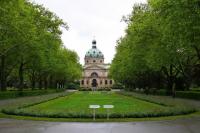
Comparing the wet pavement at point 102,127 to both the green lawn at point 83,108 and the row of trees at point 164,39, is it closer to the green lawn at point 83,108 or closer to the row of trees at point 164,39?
the green lawn at point 83,108

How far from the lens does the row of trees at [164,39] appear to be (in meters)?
31.2

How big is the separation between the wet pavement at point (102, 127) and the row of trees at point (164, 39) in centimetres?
1128

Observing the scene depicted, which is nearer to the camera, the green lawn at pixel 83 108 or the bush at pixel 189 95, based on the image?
the green lawn at pixel 83 108

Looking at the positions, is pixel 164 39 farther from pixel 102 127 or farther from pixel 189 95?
pixel 102 127

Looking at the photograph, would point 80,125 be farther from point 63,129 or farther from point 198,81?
point 198,81

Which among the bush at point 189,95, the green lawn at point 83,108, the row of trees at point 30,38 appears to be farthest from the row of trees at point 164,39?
the row of trees at point 30,38

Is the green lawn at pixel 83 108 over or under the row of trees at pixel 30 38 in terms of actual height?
under

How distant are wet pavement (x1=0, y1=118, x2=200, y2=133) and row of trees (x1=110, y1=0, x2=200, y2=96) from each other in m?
11.3

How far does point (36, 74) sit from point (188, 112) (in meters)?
62.1

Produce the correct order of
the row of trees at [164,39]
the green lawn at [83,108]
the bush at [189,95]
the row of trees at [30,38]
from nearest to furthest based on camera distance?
the green lawn at [83,108], the row of trees at [164,39], the row of trees at [30,38], the bush at [189,95]

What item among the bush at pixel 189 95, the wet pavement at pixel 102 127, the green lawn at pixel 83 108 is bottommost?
the wet pavement at pixel 102 127

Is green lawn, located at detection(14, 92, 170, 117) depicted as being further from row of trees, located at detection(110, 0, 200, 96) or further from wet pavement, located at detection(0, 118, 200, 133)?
row of trees, located at detection(110, 0, 200, 96)

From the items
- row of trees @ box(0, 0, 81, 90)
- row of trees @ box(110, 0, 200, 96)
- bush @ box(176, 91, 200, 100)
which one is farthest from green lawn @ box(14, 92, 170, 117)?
row of trees @ box(0, 0, 81, 90)

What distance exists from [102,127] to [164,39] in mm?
24379
